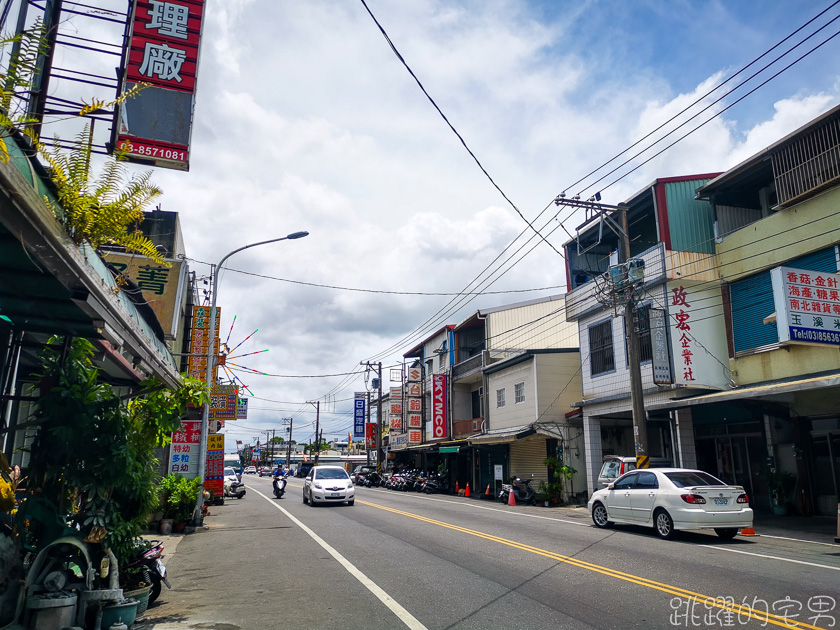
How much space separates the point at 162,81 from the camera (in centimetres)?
1048

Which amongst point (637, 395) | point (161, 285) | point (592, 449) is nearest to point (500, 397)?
point (592, 449)

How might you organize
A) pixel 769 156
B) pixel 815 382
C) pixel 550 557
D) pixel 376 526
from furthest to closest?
1. pixel 769 156
2. pixel 376 526
3. pixel 815 382
4. pixel 550 557

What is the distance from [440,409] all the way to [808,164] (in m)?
26.2

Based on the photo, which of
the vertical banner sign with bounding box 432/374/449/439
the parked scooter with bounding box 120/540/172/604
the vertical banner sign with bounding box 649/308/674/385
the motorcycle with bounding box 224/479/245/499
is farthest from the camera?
the vertical banner sign with bounding box 432/374/449/439

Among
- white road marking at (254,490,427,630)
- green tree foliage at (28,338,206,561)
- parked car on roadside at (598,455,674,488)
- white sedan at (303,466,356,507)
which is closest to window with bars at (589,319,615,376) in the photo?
parked car on roadside at (598,455,674,488)

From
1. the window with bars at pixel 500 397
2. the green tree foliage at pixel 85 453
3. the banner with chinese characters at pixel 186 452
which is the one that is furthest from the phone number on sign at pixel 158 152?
the window with bars at pixel 500 397

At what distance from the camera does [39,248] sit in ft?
16.2

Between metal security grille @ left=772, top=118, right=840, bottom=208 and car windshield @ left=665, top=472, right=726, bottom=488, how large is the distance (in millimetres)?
8337

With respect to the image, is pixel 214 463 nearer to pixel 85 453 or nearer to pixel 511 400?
pixel 511 400

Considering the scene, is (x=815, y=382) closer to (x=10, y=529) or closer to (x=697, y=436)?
(x=697, y=436)

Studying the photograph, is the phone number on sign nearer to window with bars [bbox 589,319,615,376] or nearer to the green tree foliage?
the green tree foliage

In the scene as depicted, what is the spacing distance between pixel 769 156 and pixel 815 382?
7.32 m

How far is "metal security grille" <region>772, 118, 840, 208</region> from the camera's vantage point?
15.6 m

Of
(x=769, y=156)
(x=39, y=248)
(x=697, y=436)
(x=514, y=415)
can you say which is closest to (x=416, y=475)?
(x=514, y=415)
